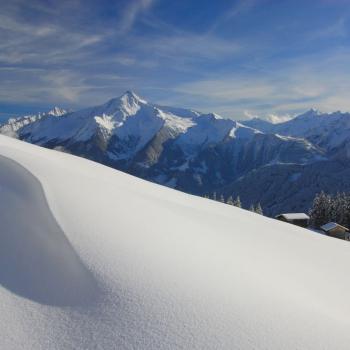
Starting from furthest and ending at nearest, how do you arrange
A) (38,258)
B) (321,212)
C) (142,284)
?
(321,212)
(38,258)
(142,284)

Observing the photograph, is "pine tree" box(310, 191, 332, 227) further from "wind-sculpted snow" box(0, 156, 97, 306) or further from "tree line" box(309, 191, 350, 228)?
"wind-sculpted snow" box(0, 156, 97, 306)

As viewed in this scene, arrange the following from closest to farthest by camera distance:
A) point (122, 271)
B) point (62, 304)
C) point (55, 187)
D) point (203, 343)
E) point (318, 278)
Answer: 1. point (203, 343)
2. point (62, 304)
3. point (122, 271)
4. point (318, 278)
5. point (55, 187)

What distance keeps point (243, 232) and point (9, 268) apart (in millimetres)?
7205

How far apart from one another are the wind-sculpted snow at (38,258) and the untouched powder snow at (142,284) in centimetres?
2

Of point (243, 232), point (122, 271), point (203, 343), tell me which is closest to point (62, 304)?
point (122, 271)

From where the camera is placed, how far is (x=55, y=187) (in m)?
10.1

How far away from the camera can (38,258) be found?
630 centimetres

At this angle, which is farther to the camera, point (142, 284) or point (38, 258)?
point (38, 258)

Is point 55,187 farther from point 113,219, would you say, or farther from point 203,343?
point 203,343

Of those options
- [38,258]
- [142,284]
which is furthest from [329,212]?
[38,258]

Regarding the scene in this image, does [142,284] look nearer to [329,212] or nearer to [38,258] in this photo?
[38,258]

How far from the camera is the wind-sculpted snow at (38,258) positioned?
216 inches

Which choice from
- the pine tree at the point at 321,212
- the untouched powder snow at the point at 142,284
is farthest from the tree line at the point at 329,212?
the untouched powder snow at the point at 142,284

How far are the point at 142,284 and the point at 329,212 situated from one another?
216ft
